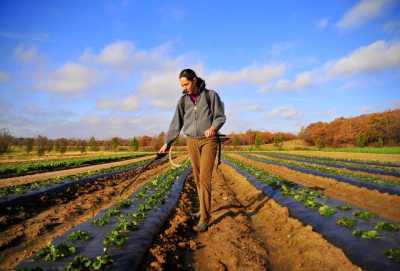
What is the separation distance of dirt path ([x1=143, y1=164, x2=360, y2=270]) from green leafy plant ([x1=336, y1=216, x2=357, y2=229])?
629mm

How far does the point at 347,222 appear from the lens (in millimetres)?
5996

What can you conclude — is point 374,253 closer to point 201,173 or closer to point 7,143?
point 201,173

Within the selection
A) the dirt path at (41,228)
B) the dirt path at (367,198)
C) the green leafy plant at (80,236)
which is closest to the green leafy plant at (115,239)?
the green leafy plant at (80,236)

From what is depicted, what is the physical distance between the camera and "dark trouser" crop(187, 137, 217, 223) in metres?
5.95

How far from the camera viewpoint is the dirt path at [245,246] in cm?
466

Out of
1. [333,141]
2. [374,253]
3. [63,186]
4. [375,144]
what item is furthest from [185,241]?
[333,141]

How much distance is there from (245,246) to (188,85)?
10.2ft

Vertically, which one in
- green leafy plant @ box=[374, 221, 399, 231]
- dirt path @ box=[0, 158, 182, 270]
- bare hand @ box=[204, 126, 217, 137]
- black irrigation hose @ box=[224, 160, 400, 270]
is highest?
bare hand @ box=[204, 126, 217, 137]

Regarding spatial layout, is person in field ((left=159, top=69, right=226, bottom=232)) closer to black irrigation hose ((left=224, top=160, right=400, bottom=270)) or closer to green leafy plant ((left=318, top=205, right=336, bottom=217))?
black irrigation hose ((left=224, top=160, right=400, bottom=270))

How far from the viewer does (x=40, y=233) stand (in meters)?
6.96

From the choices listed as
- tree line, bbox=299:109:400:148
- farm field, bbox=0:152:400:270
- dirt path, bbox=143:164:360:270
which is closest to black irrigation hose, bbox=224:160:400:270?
farm field, bbox=0:152:400:270

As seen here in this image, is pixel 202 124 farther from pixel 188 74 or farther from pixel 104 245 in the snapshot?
pixel 104 245

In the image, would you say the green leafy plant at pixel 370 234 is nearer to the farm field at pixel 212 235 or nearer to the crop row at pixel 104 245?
the farm field at pixel 212 235

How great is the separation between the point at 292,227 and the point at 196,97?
11.3 feet
